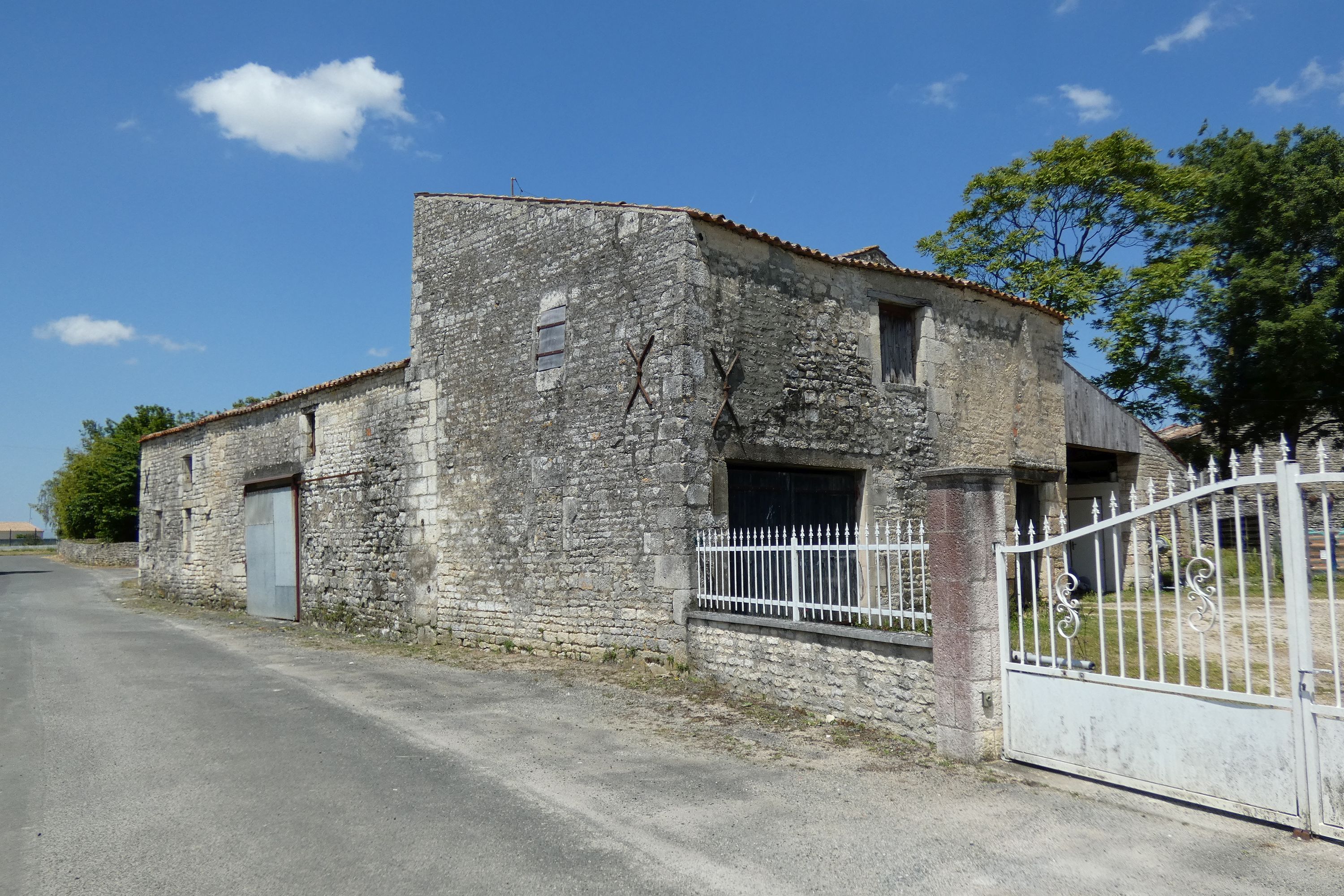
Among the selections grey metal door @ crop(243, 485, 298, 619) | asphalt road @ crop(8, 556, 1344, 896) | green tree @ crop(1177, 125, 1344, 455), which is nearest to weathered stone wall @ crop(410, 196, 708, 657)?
asphalt road @ crop(8, 556, 1344, 896)

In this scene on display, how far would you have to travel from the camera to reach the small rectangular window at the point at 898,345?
38.5 feet

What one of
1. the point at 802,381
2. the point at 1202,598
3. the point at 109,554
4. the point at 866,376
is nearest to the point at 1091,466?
the point at 866,376

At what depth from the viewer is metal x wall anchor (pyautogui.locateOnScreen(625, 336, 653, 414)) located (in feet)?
31.9

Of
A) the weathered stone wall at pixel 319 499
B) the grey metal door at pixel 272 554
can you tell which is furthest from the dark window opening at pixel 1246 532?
the grey metal door at pixel 272 554

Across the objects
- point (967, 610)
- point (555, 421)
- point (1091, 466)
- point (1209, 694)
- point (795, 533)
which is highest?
point (555, 421)

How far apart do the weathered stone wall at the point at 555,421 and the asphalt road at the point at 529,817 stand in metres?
2.23

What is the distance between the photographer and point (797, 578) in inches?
300

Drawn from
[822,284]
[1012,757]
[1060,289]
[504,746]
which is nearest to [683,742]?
[504,746]

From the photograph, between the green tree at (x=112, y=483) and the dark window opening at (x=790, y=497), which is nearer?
the dark window opening at (x=790, y=497)

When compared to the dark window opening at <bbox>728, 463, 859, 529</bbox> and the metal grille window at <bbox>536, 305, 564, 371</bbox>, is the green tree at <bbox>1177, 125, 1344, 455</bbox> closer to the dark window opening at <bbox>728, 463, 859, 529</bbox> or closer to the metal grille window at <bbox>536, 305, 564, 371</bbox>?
the dark window opening at <bbox>728, 463, 859, 529</bbox>

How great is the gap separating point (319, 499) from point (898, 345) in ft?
34.3

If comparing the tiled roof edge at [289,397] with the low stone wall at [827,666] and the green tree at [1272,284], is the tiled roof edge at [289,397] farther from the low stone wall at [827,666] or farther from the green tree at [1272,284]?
the green tree at [1272,284]

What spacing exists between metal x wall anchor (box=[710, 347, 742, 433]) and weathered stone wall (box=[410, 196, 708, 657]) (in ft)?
1.06

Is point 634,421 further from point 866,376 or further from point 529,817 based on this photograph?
point 529,817
